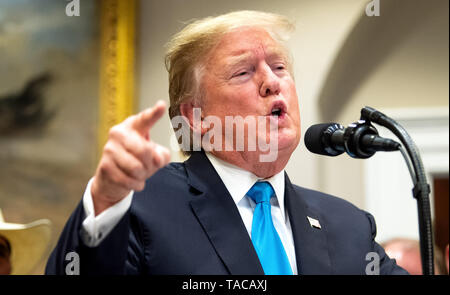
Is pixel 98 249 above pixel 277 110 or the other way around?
the other way around

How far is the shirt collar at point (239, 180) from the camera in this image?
1259mm

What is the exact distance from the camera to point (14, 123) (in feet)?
6.98

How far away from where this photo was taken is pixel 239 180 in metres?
1.28

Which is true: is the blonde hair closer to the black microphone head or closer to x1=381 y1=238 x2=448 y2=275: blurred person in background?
the black microphone head

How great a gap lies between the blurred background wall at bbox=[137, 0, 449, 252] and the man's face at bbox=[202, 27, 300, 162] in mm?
315

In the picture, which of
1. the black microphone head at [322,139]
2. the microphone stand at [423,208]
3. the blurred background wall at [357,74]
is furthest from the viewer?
the blurred background wall at [357,74]

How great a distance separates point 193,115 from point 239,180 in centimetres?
24

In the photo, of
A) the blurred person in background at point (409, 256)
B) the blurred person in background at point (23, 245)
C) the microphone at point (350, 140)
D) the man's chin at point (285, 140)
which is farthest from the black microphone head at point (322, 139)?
the blurred person in background at point (23, 245)

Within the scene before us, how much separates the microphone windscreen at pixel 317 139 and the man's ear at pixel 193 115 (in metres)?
0.34

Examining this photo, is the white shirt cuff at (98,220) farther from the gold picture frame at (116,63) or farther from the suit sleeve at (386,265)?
the gold picture frame at (116,63)

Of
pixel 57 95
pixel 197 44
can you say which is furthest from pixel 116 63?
pixel 197 44

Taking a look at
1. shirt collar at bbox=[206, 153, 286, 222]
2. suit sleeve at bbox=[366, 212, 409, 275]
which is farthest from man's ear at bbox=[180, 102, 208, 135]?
suit sleeve at bbox=[366, 212, 409, 275]

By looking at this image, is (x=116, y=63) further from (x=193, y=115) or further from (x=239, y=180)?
(x=239, y=180)

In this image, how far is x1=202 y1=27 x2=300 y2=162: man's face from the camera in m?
1.28
